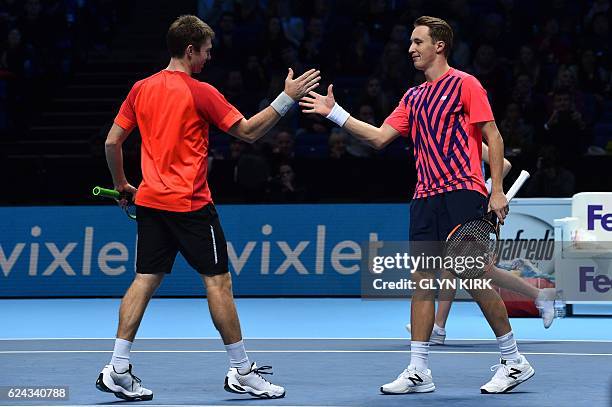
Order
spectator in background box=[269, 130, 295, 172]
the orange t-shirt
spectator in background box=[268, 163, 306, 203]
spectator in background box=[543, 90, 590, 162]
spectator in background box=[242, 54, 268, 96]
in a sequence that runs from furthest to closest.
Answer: spectator in background box=[242, 54, 268, 96]
spectator in background box=[543, 90, 590, 162]
spectator in background box=[269, 130, 295, 172]
spectator in background box=[268, 163, 306, 203]
the orange t-shirt

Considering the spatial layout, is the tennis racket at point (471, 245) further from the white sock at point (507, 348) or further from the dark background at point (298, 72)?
the dark background at point (298, 72)

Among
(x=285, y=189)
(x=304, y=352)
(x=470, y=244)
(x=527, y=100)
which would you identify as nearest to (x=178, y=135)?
(x=470, y=244)

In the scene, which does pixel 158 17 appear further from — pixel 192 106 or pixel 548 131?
pixel 192 106

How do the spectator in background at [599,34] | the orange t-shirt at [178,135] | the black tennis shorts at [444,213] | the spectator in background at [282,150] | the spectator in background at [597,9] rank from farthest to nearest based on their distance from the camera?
the spectator in background at [597,9] < the spectator in background at [599,34] < the spectator in background at [282,150] < the black tennis shorts at [444,213] < the orange t-shirt at [178,135]

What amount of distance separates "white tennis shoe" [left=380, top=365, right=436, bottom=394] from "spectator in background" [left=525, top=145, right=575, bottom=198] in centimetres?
633

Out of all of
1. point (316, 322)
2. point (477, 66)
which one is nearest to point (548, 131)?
point (477, 66)

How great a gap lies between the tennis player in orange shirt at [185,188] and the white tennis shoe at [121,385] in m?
0.01

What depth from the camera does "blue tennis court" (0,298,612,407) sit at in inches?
269

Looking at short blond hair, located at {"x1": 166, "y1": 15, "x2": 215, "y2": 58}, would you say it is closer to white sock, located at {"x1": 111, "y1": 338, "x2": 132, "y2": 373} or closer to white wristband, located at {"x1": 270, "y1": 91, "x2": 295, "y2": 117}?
white wristband, located at {"x1": 270, "y1": 91, "x2": 295, "y2": 117}

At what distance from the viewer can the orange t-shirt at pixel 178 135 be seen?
22.0 feet

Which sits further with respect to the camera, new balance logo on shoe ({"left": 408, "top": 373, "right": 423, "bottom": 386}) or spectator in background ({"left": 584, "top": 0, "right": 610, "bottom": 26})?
spectator in background ({"left": 584, "top": 0, "right": 610, "bottom": 26})

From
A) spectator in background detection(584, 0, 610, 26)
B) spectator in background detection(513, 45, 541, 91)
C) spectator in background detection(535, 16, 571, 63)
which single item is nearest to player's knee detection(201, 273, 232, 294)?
spectator in background detection(513, 45, 541, 91)

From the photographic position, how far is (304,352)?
345 inches

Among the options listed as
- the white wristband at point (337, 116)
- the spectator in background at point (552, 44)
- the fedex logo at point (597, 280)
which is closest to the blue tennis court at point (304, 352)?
the fedex logo at point (597, 280)
